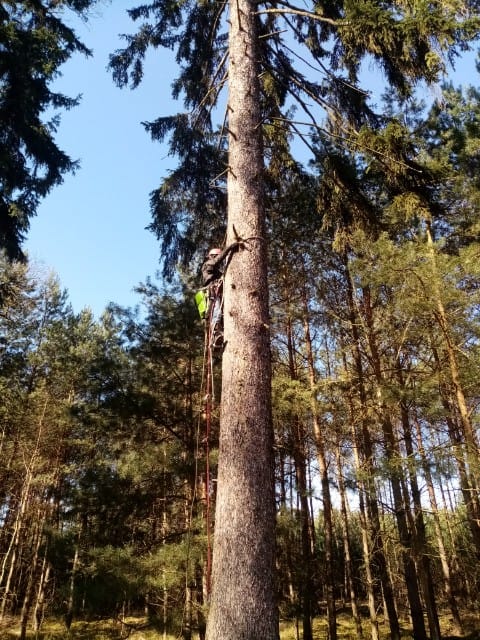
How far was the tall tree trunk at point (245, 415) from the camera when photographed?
2.61m

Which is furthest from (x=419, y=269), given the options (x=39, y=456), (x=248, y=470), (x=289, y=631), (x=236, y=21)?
(x=289, y=631)

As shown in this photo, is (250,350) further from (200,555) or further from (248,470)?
(200,555)

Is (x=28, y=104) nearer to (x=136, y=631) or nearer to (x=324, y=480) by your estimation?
(x=324, y=480)

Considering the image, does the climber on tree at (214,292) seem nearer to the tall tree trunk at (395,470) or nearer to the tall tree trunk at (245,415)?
the tall tree trunk at (245,415)

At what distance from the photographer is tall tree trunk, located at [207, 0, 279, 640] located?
261cm

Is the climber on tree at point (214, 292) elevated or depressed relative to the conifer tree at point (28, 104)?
depressed

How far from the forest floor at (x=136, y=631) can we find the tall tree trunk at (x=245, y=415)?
43.5ft

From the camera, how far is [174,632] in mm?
8047

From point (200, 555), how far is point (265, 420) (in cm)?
553

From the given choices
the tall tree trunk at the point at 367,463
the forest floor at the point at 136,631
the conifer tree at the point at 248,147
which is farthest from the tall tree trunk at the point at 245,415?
the forest floor at the point at 136,631

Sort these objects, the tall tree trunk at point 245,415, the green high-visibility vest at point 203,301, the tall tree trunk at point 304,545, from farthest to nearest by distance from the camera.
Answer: the tall tree trunk at point 304,545 → the green high-visibility vest at point 203,301 → the tall tree trunk at point 245,415

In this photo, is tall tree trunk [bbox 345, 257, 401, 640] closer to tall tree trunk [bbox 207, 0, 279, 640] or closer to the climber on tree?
the climber on tree

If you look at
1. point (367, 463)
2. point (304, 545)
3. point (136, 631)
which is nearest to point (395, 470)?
point (367, 463)

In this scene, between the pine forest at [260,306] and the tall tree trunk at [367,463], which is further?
the tall tree trunk at [367,463]
